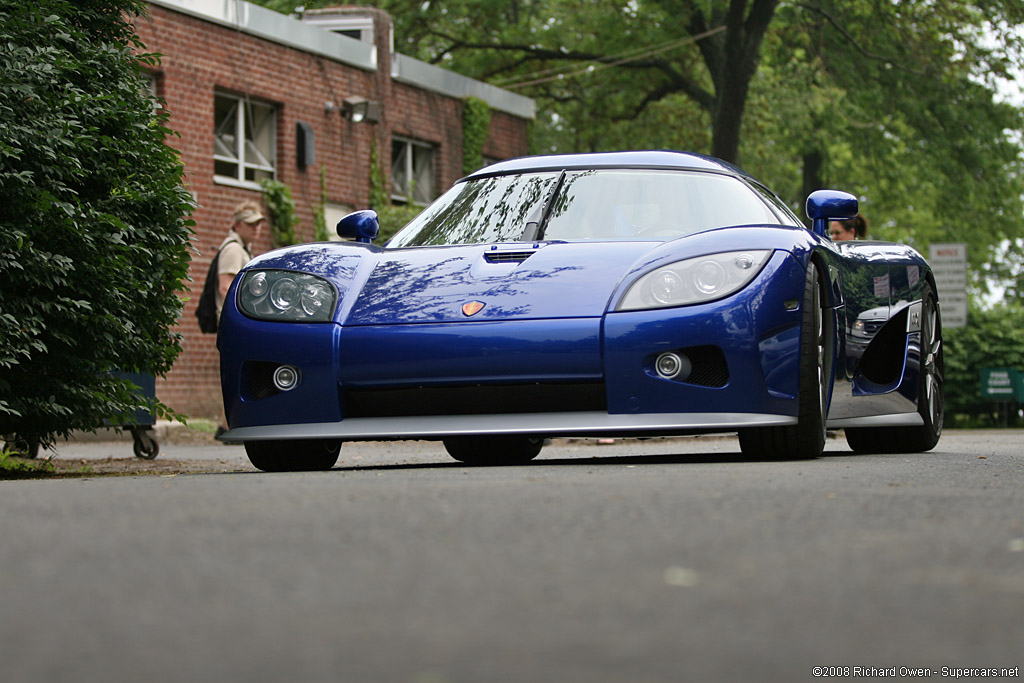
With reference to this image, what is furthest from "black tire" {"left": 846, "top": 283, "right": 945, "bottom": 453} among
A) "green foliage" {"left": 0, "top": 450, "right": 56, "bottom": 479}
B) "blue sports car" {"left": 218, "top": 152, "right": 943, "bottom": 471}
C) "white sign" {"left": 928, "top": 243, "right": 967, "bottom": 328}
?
"white sign" {"left": 928, "top": 243, "right": 967, "bottom": 328}

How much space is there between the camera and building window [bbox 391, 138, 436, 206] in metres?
27.1

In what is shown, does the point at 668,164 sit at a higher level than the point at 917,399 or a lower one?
higher

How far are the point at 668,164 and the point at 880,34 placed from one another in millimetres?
25914

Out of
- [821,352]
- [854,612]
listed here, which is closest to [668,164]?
[821,352]

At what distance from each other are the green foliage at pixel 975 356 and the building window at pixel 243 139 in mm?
10025

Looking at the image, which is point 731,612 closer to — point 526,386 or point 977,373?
point 526,386

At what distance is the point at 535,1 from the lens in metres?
37.0

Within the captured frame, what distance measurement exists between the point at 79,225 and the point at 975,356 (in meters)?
16.6

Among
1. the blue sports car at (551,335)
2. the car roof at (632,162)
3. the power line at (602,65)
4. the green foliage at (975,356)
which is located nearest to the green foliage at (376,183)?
the power line at (602,65)

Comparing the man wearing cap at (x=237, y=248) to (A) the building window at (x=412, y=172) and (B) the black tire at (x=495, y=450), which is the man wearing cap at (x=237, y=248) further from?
(A) the building window at (x=412, y=172)

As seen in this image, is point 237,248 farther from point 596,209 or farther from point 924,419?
point 924,419

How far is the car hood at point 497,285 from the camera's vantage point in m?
6.10

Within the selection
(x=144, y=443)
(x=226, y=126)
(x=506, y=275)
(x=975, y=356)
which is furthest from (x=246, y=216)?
(x=975, y=356)

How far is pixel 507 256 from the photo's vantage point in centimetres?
645
